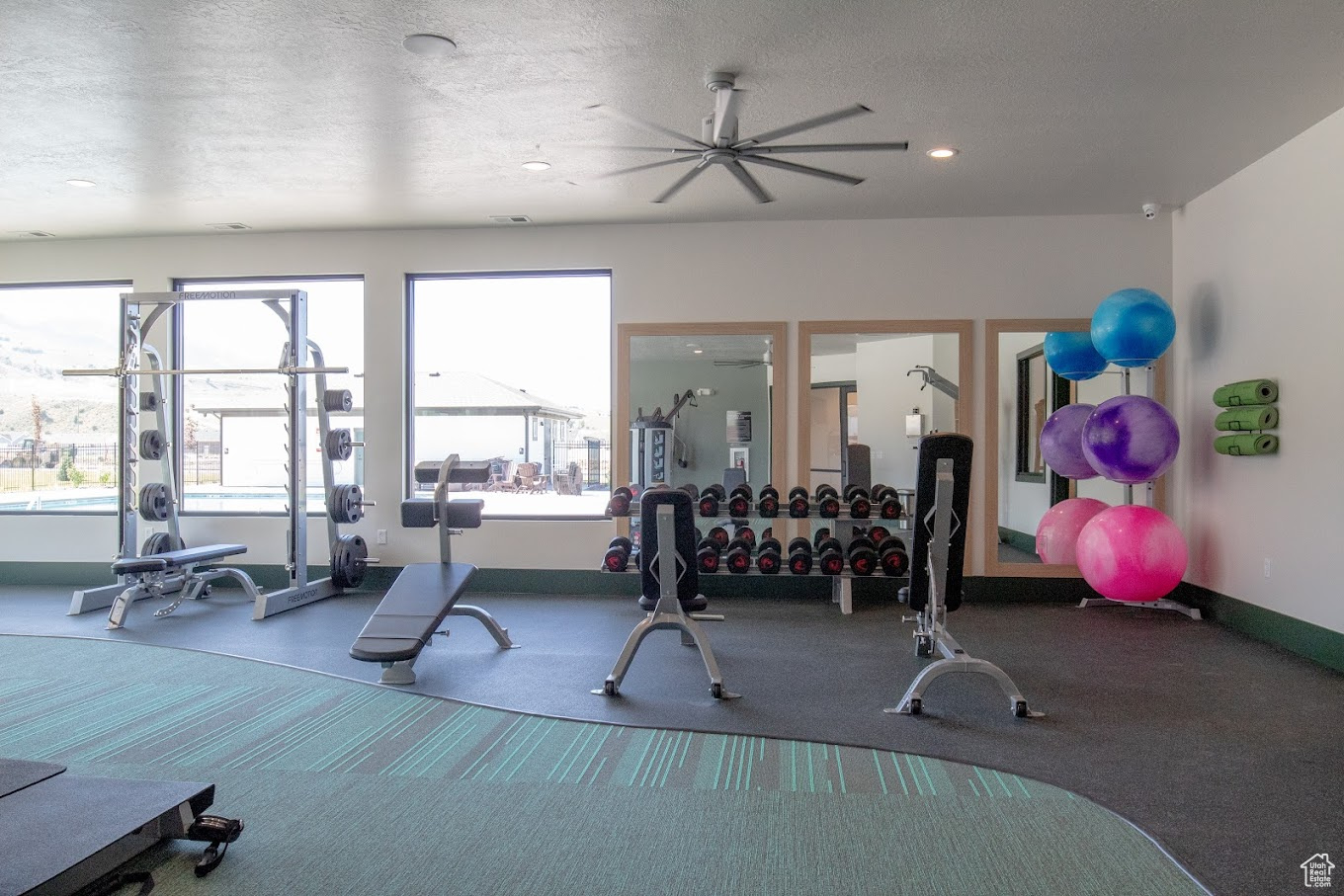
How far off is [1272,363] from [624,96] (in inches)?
143

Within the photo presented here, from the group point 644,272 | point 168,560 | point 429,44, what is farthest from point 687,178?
point 168,560

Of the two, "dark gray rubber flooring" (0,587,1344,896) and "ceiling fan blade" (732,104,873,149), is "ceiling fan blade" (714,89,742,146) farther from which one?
"dark gray rubber flooring" (0,587,1344,896)

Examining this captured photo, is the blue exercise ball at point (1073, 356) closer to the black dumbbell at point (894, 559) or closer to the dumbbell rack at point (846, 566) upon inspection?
the dumbbell rack at point (846, 566)

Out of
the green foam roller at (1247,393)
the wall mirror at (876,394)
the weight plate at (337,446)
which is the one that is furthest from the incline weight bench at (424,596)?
the green foam roller at (1247,393)

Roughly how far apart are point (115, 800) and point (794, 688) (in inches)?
99.4

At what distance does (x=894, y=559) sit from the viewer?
556 cm

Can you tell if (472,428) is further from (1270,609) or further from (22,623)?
(1270,609)

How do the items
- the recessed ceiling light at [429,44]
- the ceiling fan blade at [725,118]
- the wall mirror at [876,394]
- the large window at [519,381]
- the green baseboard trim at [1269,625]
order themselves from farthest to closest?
the large window at [519,381], the wall mirror at [876,394], the green baseboard trim at [1269,625], the ceiling fan blade at [725,118], the recessed ceiling light at [429,44]

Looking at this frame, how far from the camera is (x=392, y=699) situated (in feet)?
12.4

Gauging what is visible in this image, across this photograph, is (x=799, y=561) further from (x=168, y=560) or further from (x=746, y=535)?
(x=168, y=560)

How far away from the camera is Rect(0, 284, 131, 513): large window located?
704 centimetres

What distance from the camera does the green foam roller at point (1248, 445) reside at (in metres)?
4.77

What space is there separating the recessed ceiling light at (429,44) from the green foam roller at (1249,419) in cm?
435

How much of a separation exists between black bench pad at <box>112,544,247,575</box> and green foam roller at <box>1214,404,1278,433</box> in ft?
20.4
